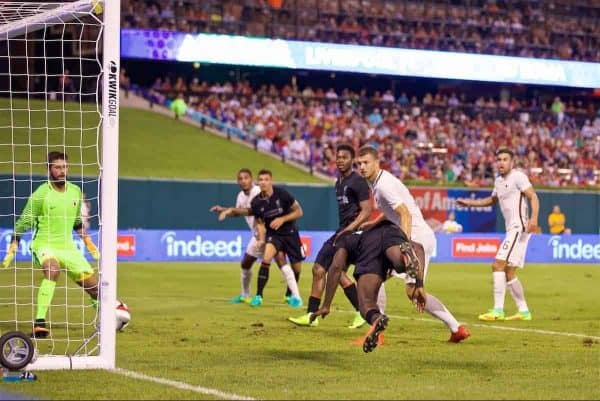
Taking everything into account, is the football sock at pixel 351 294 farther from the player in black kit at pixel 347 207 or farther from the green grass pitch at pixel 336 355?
the green grass pitch at pixel 336 355

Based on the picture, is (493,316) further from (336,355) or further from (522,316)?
(336,355)

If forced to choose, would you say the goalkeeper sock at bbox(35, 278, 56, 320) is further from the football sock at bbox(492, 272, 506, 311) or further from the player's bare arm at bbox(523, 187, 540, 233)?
the player's bare arm at bbox(523, 187, 540, 233)

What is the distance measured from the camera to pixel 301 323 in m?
13.3

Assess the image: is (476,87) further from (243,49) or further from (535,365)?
(535,365)

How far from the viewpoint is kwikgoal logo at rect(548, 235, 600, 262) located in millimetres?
34781

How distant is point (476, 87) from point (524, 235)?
33978 mm

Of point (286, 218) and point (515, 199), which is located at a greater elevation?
point (515, 199)

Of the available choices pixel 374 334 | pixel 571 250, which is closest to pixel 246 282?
pixel 374 334

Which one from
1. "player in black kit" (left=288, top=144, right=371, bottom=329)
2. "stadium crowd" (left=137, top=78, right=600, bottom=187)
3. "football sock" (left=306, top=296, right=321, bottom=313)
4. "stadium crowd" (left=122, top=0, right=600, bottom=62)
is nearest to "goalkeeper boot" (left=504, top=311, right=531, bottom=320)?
"player in black kit" (left=288, top=144, right=371, bottom=329)

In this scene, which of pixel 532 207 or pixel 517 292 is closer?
pixel 532 207

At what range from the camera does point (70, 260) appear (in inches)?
470

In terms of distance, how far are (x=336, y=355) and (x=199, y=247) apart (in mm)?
20532

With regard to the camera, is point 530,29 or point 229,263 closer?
point 229,263

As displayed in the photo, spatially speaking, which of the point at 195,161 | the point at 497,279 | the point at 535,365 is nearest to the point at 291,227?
the point at 497,279
